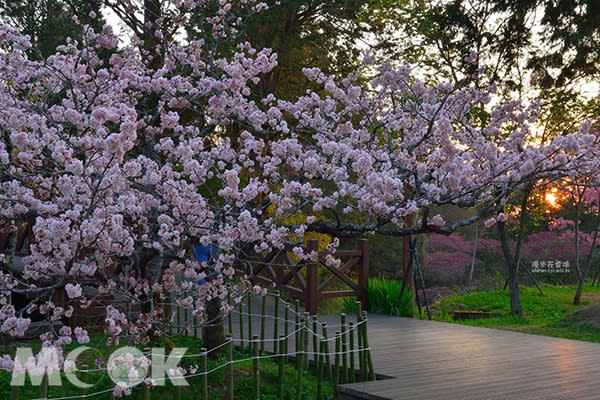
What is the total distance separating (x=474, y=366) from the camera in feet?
21.4

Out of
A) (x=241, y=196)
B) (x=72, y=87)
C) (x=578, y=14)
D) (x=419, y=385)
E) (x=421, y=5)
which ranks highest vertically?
(x=421, y=5)

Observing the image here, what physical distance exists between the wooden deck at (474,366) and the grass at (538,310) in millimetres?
2511

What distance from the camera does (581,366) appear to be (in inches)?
261

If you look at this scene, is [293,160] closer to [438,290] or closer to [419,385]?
[419,385]

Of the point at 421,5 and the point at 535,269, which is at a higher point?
the point at 421,5

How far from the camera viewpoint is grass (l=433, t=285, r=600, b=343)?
10703 mm

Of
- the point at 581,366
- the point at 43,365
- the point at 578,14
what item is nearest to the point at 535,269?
the point at 578,14

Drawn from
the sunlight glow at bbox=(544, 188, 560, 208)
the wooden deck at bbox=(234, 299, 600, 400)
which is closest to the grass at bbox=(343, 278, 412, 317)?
the wooden deck at bbox=(234, 299, 600, 400)

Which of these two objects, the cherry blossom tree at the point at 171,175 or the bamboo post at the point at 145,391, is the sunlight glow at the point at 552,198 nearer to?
the cherry blossom tree at the point at 171,175

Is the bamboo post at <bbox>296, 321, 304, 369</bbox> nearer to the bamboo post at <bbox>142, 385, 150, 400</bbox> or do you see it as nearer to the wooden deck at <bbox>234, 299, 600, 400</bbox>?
the wooden deck at <bbox>234, 299, 600, 400</bbox>

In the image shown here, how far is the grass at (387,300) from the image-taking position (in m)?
10.4

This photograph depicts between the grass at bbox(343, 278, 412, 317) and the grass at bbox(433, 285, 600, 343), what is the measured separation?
1.49m

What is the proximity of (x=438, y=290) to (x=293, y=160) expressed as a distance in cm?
1340

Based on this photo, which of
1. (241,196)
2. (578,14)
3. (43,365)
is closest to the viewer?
(43,365)
